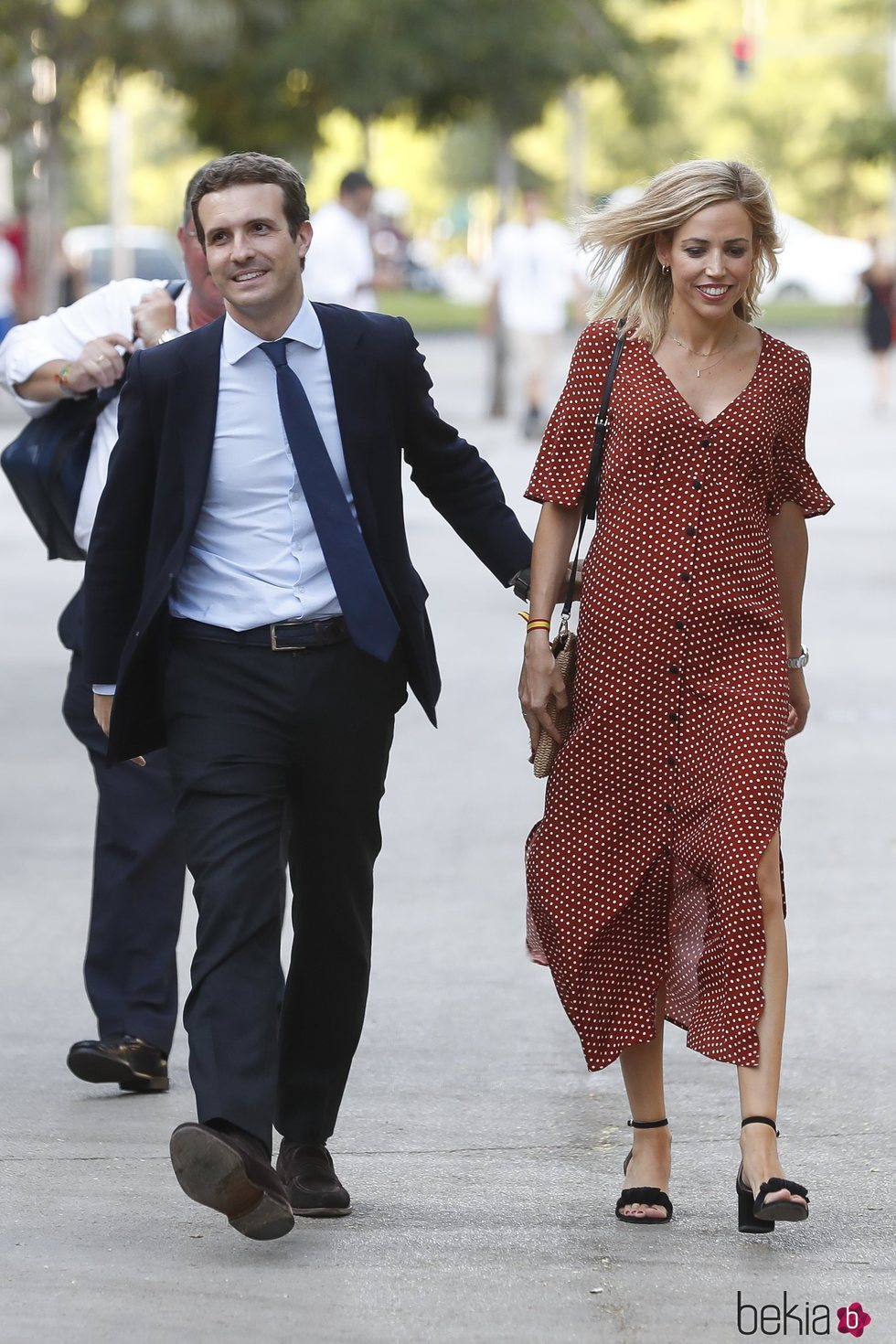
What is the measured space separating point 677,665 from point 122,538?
1.03 m

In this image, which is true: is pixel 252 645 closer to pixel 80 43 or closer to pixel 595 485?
pixel 595 485

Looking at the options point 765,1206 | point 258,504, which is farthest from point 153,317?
point 765,1206

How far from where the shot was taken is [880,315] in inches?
1083

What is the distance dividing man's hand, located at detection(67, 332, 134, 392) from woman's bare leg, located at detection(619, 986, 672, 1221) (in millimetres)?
1792

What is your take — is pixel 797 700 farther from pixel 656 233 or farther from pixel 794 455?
pixel 656 233

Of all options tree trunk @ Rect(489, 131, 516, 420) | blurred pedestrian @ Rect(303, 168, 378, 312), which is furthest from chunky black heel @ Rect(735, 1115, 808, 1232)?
tree trunk @ Rect(489, 131, 516, 420)

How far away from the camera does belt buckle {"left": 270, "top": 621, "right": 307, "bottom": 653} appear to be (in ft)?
14.1

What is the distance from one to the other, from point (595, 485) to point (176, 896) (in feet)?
5.20

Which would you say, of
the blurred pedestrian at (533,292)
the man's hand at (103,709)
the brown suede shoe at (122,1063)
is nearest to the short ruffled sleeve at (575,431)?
the man's hand at (103,709)

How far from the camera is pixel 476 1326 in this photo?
3.96m

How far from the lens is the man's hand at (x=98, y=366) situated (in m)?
5.25

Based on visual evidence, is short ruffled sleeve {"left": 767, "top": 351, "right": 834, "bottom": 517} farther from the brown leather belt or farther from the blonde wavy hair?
the brown leather belt

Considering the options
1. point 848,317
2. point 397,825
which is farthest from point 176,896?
point 848,317

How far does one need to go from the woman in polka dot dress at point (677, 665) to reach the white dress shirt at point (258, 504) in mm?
452
